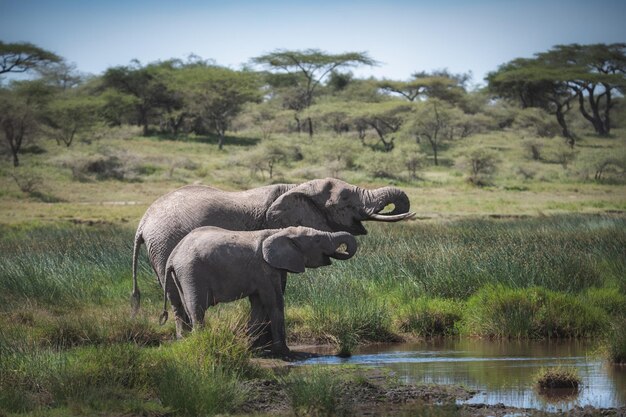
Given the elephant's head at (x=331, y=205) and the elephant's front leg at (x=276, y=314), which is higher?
the elephant's head at (x=331, y=205)

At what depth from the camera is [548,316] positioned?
13.4 meters

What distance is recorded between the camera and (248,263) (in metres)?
10.9

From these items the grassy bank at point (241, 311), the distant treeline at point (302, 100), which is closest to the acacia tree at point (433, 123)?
the distant treeline at point (302, 100)

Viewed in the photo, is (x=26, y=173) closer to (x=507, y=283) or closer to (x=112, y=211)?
(x=112, y=211)

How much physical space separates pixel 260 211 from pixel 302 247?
123cm

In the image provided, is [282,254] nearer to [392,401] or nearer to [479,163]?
[392,401]

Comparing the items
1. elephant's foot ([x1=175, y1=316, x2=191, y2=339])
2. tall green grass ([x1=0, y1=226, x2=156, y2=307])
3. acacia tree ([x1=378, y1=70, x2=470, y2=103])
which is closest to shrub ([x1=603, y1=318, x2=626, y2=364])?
elephant's foot ([x1=175, y1=316, x2=191, y2=339])

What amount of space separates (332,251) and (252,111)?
54.9m

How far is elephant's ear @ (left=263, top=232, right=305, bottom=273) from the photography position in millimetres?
10836

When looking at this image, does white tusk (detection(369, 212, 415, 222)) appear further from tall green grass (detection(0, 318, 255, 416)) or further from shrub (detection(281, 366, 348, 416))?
shrub (detection(281, 366, 348, 416))

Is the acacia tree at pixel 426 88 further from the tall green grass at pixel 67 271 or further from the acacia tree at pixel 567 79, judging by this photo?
the tall green grass at pixel 67 271

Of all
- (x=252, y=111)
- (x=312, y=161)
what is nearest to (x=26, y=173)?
(x=312, y=161)

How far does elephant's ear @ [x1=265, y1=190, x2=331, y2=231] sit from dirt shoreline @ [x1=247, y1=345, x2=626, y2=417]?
2.08 meters

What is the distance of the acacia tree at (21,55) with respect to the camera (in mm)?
60188
